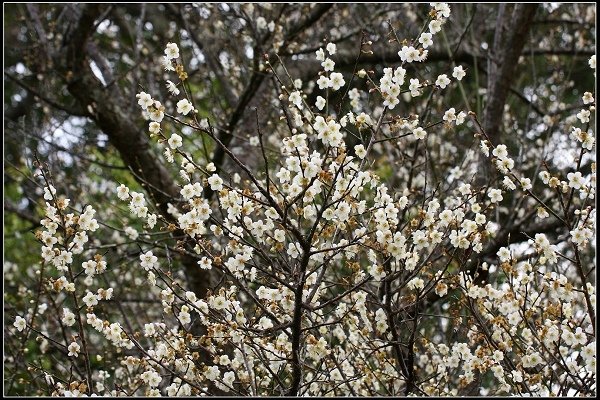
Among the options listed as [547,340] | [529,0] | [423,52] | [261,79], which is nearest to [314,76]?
[261,79]

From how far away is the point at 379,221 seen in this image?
2734 millimetres

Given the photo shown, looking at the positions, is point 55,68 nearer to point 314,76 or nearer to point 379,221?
point 314,76

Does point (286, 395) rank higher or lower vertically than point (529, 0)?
lower

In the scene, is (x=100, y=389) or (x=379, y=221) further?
(x=100, y=389)

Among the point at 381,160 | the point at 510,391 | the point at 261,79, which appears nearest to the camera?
the point at 510,391

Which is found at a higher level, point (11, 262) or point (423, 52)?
point (11, 262)

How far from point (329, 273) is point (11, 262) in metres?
3.62

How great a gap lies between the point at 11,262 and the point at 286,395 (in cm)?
471

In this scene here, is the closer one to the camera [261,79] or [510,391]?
[510,391]

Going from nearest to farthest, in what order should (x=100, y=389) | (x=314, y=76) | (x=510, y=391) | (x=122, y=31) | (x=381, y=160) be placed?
1. (x=510, y=391)
2. (x=100, y=389)
3. (x=314, y=76)
4. (x=381, y=160)
5. (x=122, y=31)

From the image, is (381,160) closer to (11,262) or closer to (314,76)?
(314,76)

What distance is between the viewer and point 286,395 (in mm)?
2721

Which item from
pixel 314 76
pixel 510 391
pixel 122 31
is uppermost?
pixel 122 31

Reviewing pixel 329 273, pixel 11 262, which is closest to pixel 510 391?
pixel 329 273
